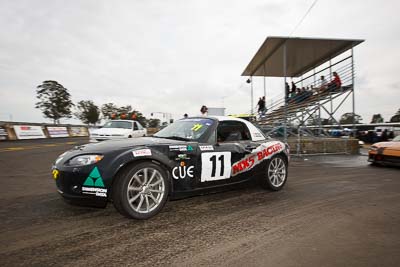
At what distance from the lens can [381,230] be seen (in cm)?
306

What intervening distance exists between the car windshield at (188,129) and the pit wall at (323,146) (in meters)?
8.16

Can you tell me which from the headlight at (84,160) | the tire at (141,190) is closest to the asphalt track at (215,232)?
the tire at (141,190)

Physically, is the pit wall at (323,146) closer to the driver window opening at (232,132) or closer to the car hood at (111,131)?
the driver window opening at (232,132)

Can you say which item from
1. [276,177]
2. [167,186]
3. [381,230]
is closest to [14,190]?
[167,186]

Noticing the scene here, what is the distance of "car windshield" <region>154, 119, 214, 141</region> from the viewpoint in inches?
163

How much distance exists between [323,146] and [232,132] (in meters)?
9.05

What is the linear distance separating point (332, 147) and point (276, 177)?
8631 mm

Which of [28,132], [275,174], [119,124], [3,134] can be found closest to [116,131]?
[119,124]

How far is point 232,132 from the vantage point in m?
4.63

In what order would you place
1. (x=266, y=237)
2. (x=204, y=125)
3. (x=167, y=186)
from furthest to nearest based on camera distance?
1. (x=204, y=125)
2. (x=167, y=186)
3. (x=266, y=237)

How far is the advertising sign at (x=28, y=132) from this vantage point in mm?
21109

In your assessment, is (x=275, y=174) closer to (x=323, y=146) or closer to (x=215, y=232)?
(x=215, y=232)

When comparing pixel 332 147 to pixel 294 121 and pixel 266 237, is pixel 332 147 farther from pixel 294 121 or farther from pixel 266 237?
pixel 266 237

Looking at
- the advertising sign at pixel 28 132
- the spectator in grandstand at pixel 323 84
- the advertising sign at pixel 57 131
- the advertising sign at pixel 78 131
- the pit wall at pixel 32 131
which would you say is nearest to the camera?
the spectator in grandstand at pixel 323 84
